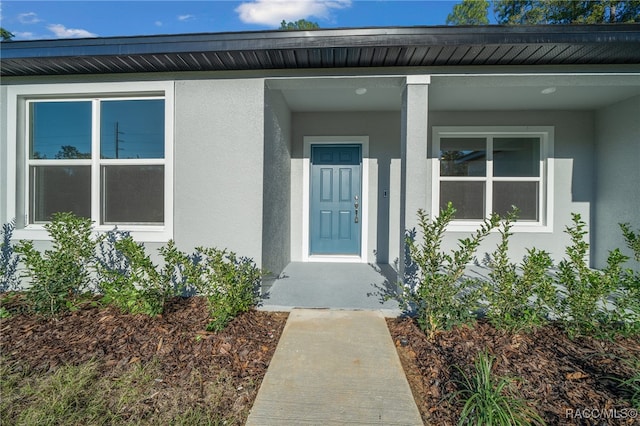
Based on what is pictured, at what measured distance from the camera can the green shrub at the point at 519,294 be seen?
8.20 ft

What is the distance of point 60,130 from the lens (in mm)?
3797

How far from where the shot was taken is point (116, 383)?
2.03 m

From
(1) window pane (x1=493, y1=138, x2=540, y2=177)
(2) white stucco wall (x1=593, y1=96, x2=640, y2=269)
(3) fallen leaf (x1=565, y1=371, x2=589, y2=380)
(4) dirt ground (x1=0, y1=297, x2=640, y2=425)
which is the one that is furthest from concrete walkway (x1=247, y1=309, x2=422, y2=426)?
(2) white stucco wall (x1=593, y1=96, x2=640, y2=269)

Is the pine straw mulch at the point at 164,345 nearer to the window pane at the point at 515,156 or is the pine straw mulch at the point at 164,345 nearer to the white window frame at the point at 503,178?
the white window frame at the point at 503,178

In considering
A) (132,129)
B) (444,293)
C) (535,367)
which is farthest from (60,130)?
(535,367)

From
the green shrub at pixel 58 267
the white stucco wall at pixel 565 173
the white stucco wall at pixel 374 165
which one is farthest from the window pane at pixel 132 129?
the white stucco wall at pixel 565 173

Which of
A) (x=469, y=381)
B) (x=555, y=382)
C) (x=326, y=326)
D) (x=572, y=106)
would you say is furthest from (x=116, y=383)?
(x=572, y=106)

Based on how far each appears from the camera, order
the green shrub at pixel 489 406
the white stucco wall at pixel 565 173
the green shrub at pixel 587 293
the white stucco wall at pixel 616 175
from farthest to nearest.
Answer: the white stucco wall at pixel 565 173 < the white stucco wall at pixel 616 175 < the green shrub at pixel 587 293 < the green shrub at pixel 489 406

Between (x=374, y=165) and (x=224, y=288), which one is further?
(x=374, y=165)

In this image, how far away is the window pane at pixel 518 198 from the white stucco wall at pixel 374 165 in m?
1.76

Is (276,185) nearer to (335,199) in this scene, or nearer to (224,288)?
(335,199)

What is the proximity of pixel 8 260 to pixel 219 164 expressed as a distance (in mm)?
3080

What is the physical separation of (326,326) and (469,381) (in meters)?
1.32

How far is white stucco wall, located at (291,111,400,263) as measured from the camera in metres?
5.02
